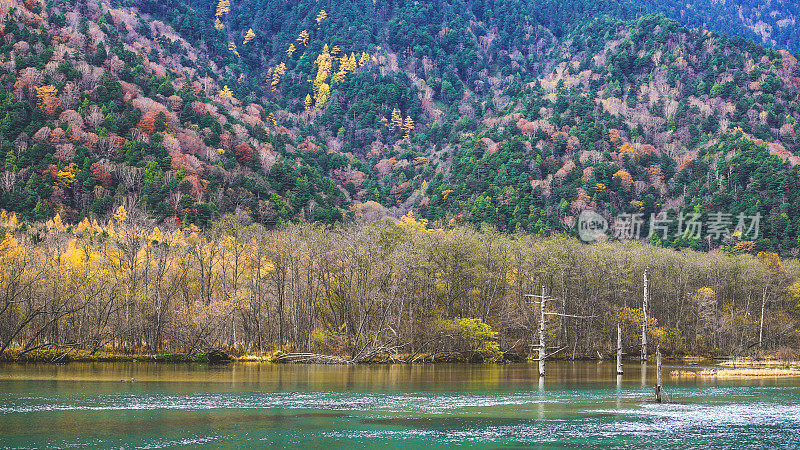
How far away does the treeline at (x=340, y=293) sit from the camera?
224ft

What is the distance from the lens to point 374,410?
38.8 meters

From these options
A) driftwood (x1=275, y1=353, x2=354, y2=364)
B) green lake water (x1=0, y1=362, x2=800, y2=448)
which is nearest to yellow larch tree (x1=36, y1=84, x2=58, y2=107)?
green lake water (x1=0, y1=362, x2=800, y2=448)

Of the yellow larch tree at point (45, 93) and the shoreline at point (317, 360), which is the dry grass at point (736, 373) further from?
the yellow larch tree at point (45, 93)

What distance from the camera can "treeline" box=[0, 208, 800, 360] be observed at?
224 ft

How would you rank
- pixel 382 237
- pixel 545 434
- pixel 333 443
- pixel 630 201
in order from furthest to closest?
pixel 630 201 → pixel 382 237 → pixel 545 434 → pixel 333 443

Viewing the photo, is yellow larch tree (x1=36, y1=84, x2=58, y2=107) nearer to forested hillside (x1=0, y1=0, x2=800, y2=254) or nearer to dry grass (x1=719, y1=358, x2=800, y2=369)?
forested hillside (x1=0, y1=0, x2=800, y2=254)

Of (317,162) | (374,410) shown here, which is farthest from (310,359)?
(317,162)

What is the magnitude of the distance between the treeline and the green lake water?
27.9ft

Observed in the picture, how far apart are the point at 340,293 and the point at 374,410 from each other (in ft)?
124

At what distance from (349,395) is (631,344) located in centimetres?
5349

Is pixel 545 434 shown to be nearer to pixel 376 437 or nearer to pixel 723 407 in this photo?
pixel 376 437

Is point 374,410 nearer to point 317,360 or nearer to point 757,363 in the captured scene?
point 317,360

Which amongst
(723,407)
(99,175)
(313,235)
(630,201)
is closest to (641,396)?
(723,407)

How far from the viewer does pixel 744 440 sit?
101 feet
